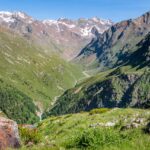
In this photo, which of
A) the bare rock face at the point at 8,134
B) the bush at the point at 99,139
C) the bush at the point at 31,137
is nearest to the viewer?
the bush at the point at 99,139

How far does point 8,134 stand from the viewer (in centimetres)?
2106

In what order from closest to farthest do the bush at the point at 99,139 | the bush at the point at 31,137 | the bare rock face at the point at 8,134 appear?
the bush at the point at 99,139 → the bare rock face at the point at 8,134 → the bush at the point at 31,137

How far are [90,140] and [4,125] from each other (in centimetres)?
638

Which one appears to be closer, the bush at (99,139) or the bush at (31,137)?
the bush at (99,139)

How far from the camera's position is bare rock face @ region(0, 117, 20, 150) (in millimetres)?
20469

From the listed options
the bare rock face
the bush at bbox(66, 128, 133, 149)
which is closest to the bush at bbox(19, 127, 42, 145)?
the bare rock face

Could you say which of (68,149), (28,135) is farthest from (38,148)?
(28,135)

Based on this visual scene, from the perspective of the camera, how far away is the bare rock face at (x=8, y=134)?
2047 cm

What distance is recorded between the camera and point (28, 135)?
26141 millimetres

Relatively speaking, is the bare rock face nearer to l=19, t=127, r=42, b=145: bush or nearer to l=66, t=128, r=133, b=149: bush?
l=19, t=127, r=42, b=145: bush

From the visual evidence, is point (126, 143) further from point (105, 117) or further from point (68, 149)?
point (105, 117)

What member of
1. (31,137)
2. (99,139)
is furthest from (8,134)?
(99,139)

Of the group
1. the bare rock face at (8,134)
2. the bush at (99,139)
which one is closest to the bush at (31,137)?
the bare rock face at (8,134)

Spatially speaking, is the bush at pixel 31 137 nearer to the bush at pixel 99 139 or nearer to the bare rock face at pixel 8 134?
the bare rock face at pixel 8 134
